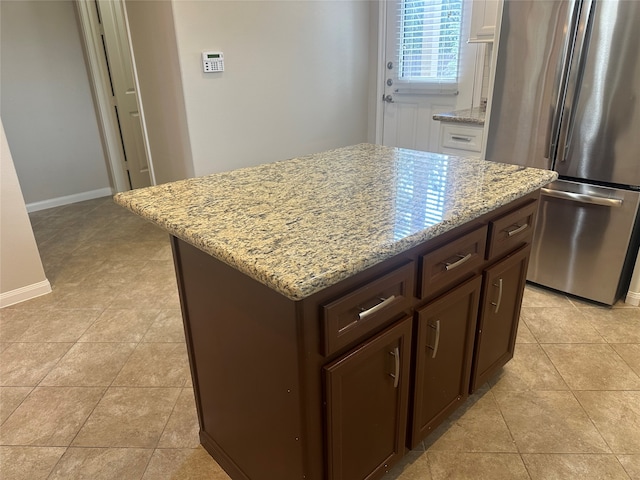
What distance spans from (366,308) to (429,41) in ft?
10.7

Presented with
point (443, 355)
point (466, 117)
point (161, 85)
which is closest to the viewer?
point (443, 355)

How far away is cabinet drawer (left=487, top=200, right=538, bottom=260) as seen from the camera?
1520 millimetres

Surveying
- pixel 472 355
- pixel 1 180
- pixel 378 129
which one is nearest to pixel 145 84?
pixel 1 180

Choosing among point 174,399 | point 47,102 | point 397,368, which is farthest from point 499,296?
point 47,102

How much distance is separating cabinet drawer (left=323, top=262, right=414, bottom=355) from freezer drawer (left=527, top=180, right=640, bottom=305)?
1674 mm

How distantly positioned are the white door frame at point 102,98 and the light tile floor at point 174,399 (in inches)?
68.9

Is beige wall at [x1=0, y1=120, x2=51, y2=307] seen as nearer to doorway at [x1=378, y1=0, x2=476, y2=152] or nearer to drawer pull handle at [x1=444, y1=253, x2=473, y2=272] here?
drawer pull handle at [x1=444, y1=253, x2=473, y2=272]

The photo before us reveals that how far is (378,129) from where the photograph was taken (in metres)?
4.30

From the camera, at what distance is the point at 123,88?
4.46m

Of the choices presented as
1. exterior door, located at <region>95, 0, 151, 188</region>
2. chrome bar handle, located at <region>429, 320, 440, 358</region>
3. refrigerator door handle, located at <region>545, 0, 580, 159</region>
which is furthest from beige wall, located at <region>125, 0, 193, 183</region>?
chrome bar handle, located at <region>429, 320, 440, 358</region>

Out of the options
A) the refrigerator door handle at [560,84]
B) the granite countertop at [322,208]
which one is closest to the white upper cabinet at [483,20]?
the refrigerator door handle at [560,84]

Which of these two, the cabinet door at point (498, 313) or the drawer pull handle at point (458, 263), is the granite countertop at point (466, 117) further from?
the drawer pull handle at point (458, 263)

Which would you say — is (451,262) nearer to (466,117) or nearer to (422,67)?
(466,117)

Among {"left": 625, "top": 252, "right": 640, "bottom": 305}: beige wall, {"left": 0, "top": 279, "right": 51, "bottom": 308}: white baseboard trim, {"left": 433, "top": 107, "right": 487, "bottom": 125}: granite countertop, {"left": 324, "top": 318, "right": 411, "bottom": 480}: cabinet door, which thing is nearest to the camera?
{"left": 324, "top": 318, "right": 411, "bottom": 480}: cabinet door
